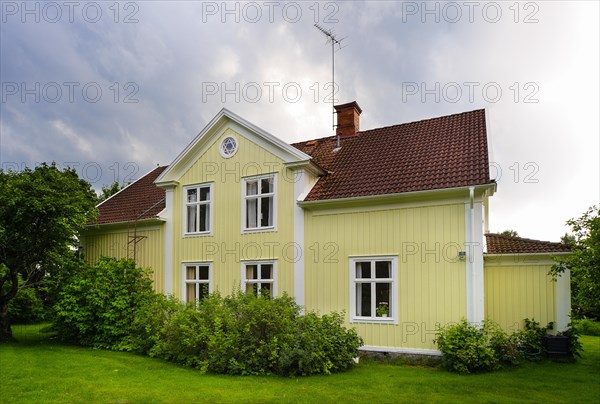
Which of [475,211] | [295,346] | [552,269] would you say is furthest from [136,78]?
[552,269]

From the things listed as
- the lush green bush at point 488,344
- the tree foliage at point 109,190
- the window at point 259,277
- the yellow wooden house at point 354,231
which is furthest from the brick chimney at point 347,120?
the tree foliage at point 109,190

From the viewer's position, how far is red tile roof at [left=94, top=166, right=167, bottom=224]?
17828 millimetres

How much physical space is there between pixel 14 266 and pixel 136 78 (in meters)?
7.06

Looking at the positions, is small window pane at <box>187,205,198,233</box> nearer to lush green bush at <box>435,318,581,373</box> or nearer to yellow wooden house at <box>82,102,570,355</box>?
yellow wooden house at <box>82,102,570,355</box>

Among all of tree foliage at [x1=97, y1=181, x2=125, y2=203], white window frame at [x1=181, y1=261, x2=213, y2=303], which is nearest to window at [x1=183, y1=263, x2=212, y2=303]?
white window frame at [x1=181, y1=261, x2=213, y2=303]

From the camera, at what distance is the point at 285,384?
32.0ft

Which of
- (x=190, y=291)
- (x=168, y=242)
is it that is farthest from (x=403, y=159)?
(x=168, y=242)

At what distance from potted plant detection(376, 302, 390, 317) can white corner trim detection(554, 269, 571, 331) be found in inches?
162

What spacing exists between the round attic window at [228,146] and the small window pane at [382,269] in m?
6.06

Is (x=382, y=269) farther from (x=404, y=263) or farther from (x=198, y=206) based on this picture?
(x=198, y=206)

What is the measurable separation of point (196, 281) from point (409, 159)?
7895 millimetres

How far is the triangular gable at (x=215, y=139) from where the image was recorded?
1444cm

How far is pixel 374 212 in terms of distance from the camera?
13.2m

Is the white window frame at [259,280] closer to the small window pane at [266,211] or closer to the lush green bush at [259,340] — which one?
the small window pane at [266,211]
